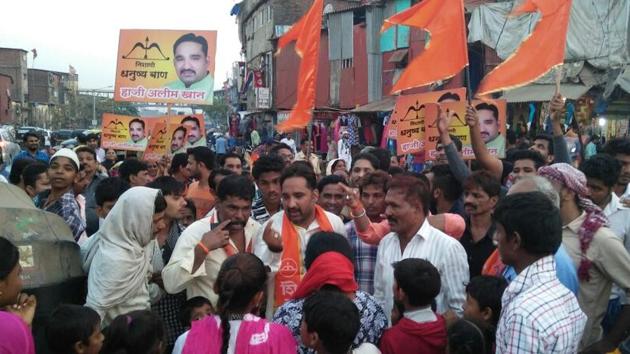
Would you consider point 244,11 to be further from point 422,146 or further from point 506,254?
point 506,254

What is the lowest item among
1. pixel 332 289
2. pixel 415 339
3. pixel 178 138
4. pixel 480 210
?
pixel 415 339

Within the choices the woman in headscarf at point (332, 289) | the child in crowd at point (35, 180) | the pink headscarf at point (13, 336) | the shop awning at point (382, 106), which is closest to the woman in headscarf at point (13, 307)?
the pink headscarf at point (13, 336)

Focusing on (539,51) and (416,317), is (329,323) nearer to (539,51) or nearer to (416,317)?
(416,317)

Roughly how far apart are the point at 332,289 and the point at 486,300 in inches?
29.4

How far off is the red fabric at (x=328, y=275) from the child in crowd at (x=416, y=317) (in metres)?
0.26

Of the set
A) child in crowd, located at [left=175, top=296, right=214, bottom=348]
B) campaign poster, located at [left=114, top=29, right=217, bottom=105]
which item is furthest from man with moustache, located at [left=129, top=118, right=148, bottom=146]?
child in crowd, located at [left=175, top=296, right=214, bottom=348]

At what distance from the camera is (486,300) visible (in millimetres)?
3004

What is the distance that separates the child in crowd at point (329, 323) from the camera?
268 cm

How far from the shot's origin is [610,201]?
166 inches

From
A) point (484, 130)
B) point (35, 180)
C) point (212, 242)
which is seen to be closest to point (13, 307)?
point (212, 242)

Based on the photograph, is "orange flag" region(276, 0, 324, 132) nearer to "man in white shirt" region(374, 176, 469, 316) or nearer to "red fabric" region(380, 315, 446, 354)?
"man in white shirt" region(374, 176, 469, 316)

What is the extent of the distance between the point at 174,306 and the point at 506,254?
2387 mm

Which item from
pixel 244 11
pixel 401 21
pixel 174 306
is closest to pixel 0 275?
pixel 174 306

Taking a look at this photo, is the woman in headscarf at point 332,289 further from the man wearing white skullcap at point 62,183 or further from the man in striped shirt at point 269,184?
the man wearing white skullcap at point 62,183
